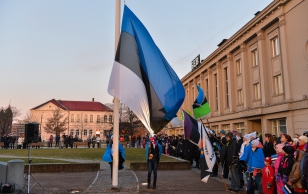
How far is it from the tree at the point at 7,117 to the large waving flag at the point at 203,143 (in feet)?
185

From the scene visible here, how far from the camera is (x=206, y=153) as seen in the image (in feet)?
32.8

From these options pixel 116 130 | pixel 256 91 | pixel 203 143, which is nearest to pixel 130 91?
pixel 116 130

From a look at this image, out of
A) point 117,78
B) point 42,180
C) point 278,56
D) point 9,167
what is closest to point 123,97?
point 117,78

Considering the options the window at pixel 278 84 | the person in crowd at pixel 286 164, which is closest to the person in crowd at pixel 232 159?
the person in crowd at pixel 286 164

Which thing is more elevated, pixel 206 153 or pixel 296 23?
pixel 296 23

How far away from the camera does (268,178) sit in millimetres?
8297

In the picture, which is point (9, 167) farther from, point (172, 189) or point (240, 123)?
point (240, 123)

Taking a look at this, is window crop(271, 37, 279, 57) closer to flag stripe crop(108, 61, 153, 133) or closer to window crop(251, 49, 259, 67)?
window crop(251, 49, 259, 67)

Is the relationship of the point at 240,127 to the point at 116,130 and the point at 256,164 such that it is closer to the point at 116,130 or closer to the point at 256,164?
the point at 256,164

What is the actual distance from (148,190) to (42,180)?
5.16m

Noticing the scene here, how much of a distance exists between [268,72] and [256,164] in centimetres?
2238

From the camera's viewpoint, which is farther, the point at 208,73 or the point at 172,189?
the point at 208,73

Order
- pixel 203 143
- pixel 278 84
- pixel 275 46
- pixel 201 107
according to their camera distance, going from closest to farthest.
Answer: pixel 203 143, pixel 201 107, pixel 278 84, pixel 275 46

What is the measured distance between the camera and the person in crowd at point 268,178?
824 cm
